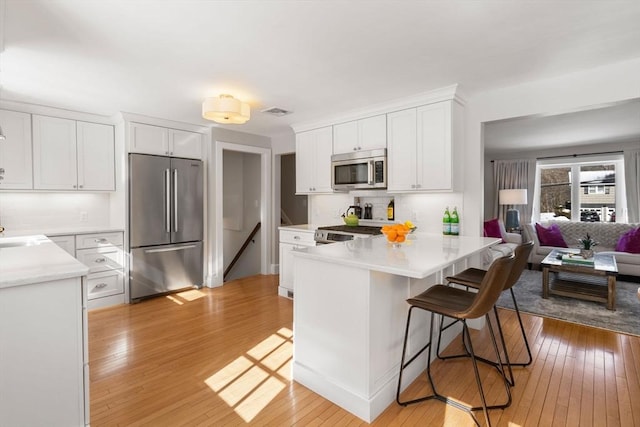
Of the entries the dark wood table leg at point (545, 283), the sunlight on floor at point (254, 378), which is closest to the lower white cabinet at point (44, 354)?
the sunlight on floor at point (254, 378)

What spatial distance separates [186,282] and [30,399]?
10.2ft

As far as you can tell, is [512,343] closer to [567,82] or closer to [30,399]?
[567,82]

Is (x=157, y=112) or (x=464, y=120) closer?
(x=464, y=120)

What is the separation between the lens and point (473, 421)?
1883mm

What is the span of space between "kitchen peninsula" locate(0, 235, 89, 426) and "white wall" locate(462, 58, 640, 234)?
3.26 metres

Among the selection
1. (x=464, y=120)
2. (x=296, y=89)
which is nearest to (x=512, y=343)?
(x=464, y=120)

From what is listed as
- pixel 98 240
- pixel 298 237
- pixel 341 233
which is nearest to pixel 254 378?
pixel 341 233

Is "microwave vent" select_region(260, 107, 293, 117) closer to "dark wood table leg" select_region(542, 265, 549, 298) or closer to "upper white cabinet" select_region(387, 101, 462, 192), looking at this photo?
"upper white cabinet" select_region(387, 101, 462, 192)

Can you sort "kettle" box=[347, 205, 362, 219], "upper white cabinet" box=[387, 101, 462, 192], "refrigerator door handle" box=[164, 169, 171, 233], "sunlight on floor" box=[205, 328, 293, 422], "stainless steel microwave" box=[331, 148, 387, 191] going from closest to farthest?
1. "sunlight on floor" box=[205, 328, 293, 422]
2. "upper white cabinet" box=[387, 101, 462, 192]
3. "stainless steel microwave" box=[331, 148, 387, 191]
4. "refrigerator door handle" box=[164, 169, 171, 233]
5. "kettle" box=[347, 205, 362, 219]

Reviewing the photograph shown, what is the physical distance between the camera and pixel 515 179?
7379 millimetres

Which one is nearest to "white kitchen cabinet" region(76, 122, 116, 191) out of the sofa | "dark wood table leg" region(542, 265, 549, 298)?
"dark wood table leg" region(542, 265, 549, 298)

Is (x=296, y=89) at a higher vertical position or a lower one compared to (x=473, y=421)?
higher

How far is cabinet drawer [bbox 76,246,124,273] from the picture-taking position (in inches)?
150

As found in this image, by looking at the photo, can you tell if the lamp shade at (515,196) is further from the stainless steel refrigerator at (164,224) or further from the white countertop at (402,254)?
the stainless steel refrigerator at (164,224)
